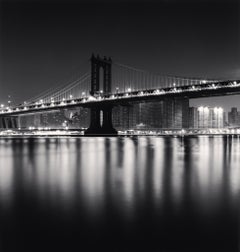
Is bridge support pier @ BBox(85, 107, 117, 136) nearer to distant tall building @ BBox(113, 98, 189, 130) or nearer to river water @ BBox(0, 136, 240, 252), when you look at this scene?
river water @ BBox(0, 136, 240, 252)

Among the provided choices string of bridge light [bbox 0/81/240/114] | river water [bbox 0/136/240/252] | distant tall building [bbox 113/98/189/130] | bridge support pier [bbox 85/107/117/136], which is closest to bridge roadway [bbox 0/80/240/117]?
string of bridge light [bbox 0/81/240/114]

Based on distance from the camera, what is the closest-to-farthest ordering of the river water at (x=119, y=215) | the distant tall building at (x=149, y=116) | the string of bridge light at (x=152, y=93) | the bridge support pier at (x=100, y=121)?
the river water at (x=119, y=215)
the string of bridge light at (x=152, y=93)
the bridge support pier at (x=100, y=121)
the distant tall building at (x=149, y=116)

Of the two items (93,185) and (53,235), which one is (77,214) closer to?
(53,235)

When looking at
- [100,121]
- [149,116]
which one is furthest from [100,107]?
[149,116]

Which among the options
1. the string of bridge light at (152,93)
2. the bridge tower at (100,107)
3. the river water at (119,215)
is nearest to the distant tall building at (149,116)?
the bridge tower at (100,107)

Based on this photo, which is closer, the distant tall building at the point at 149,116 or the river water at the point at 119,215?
the river water at the point at 119,215

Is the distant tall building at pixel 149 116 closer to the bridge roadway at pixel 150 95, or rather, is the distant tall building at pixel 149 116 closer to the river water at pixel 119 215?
the bridge roadway at pixel 150 95
